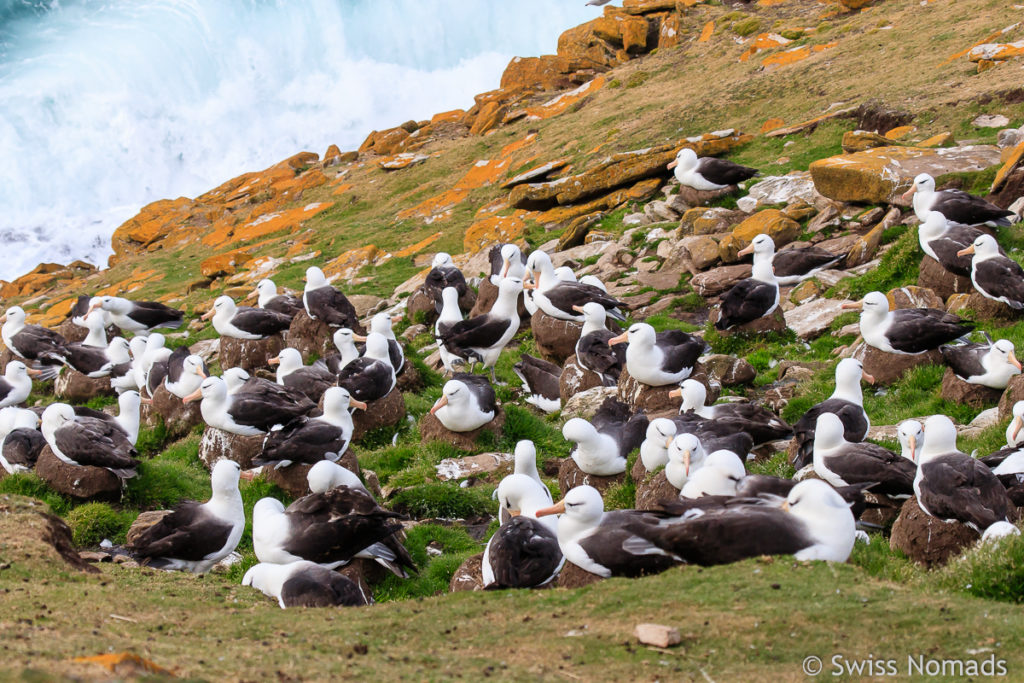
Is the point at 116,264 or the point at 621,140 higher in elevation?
the point at 621,140

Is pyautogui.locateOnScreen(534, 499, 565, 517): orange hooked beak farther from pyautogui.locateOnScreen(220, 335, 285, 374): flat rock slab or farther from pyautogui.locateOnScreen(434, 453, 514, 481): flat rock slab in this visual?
pyautogui.locateOnScreen(220, 335, 285, 374): flat rock slab

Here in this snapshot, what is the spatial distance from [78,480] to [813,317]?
38.2 ft

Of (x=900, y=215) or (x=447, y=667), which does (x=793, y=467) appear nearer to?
(x=447, y=667)

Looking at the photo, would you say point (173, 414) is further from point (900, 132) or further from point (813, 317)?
point (900, 132)

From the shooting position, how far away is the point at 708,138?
26.4 m

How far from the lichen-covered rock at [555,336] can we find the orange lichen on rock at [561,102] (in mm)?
26963

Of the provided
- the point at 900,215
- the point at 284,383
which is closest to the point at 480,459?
the point at 284,383

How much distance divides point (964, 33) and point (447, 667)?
1145 inches

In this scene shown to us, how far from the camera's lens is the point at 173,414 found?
1541 centimetres

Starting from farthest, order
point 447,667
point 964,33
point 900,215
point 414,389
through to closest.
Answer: point 964,33
point 900,215
point 414,389
point 447,667

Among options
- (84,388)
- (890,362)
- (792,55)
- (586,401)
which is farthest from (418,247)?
(890,362)

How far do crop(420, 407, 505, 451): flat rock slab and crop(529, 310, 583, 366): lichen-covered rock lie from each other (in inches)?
117

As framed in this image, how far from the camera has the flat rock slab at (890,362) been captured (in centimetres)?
1302

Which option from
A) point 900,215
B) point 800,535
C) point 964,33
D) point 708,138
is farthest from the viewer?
point 964,33
